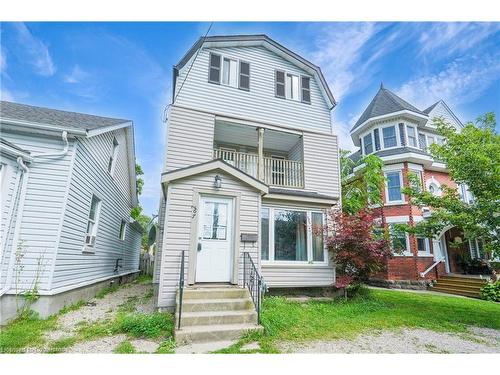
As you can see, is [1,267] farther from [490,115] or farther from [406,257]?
[406,257]

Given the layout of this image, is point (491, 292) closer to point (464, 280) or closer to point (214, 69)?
point (464, 280)

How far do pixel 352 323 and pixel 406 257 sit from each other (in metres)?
8.56

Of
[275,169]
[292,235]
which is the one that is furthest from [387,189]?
[292,235]

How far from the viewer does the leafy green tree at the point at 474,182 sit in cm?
566

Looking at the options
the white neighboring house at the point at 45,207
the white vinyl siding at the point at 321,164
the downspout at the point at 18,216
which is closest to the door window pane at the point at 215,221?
the white neighboring house at the point at 45,207

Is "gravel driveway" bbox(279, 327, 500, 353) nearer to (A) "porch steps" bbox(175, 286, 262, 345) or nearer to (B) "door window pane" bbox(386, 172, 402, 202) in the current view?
(A) "porch steps" bbox(175, 286, 262, 345)

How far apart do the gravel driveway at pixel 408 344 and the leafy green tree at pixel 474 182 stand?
2.12 meters

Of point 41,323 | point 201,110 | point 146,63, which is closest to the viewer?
point 41,323

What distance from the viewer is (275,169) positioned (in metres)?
9.26

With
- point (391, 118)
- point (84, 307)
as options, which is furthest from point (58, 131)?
point (391, 118)

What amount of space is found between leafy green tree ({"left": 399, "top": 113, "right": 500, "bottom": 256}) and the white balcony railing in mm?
3670

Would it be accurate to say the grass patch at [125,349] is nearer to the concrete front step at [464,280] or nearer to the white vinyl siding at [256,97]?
the white vinyl siding at [256,97]

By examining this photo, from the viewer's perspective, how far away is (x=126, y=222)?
12.6 metres

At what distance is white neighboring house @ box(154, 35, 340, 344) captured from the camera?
6.14 meters
